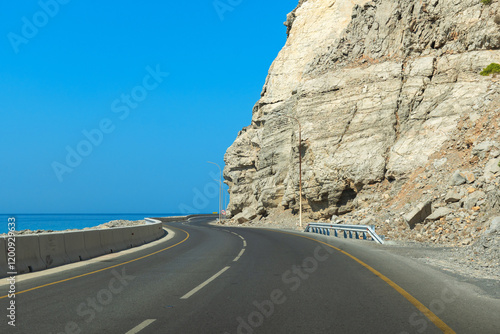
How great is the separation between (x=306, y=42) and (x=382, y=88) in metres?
27.1

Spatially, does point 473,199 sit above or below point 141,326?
above

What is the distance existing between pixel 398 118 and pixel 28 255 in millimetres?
36959

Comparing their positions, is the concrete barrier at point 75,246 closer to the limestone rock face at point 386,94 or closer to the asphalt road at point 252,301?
the asphalt road at point 252,301

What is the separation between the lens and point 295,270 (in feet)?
37.0

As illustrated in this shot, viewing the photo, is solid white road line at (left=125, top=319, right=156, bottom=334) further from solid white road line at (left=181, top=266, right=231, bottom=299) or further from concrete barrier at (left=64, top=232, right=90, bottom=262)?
concrete barrier at (left=64, top=232, right=90, bottom=262)

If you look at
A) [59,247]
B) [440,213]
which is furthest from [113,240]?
[440,213]

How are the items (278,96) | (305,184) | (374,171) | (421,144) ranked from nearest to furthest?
(421,144), (374,171), (305,184), (278,96)

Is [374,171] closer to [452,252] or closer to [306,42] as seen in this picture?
[452,252]

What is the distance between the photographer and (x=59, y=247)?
1384cm

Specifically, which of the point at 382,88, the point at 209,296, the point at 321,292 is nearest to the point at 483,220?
the point at 321,292

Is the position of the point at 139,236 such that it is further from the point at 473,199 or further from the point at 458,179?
the point at 458,179

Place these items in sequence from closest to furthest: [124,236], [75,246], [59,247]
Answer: [59,247] < [75,246] < [124,236]

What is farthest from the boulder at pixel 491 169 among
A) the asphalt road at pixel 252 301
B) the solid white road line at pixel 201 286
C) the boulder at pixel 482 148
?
the solid white road line at pixel 201 286

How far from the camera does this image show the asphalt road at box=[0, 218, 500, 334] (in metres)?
5.90
